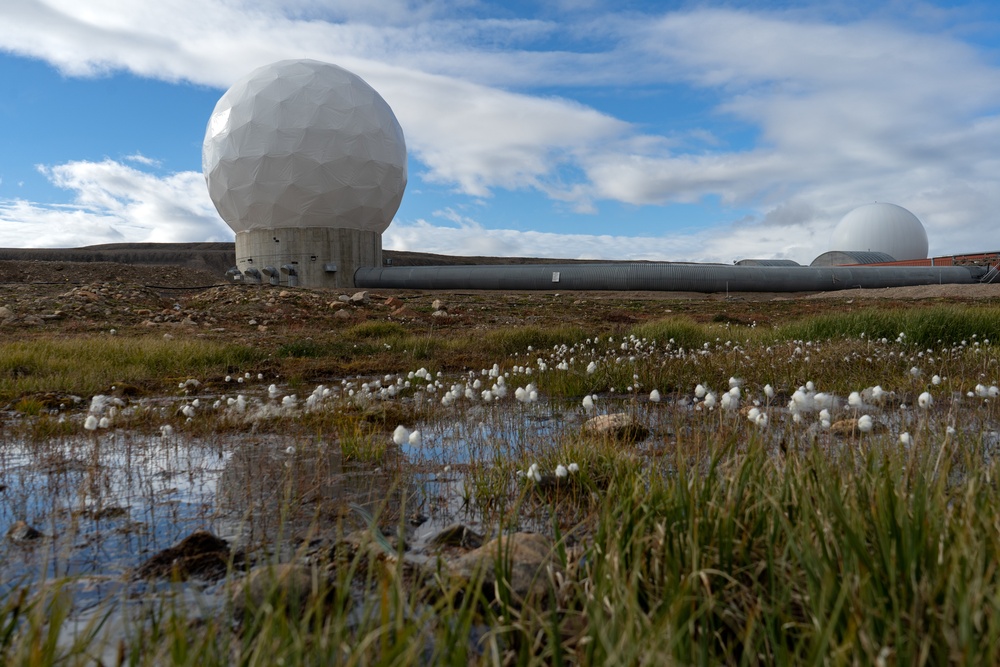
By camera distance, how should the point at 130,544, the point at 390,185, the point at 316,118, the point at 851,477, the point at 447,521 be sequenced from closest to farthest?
the point at 851,477
the point at 130,544
the point at 447,521
the point at 316,118
the point at 390,185

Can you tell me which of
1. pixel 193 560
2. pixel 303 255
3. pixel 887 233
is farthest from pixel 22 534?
pixel 887 233

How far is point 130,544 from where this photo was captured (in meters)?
3.26

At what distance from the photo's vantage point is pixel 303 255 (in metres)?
31.0

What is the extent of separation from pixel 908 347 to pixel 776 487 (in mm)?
7760

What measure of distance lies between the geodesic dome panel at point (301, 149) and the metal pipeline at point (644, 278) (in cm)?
373

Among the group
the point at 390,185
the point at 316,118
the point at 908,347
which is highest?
the point at 316,118

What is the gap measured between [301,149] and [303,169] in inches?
33.8

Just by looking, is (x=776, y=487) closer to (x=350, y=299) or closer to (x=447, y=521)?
(x=447, y=521)

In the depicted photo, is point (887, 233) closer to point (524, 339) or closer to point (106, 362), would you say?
point (524, 339)

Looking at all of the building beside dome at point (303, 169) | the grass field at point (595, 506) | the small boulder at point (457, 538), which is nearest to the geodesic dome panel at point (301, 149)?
the building beside dome at point (303, 169)

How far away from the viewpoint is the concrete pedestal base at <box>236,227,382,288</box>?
3083 cm

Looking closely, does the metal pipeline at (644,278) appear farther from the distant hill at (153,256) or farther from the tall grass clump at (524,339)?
the distant hill at (153,256)

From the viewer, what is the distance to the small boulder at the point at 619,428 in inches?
193

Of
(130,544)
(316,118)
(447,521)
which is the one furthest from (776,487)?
(316,118)
